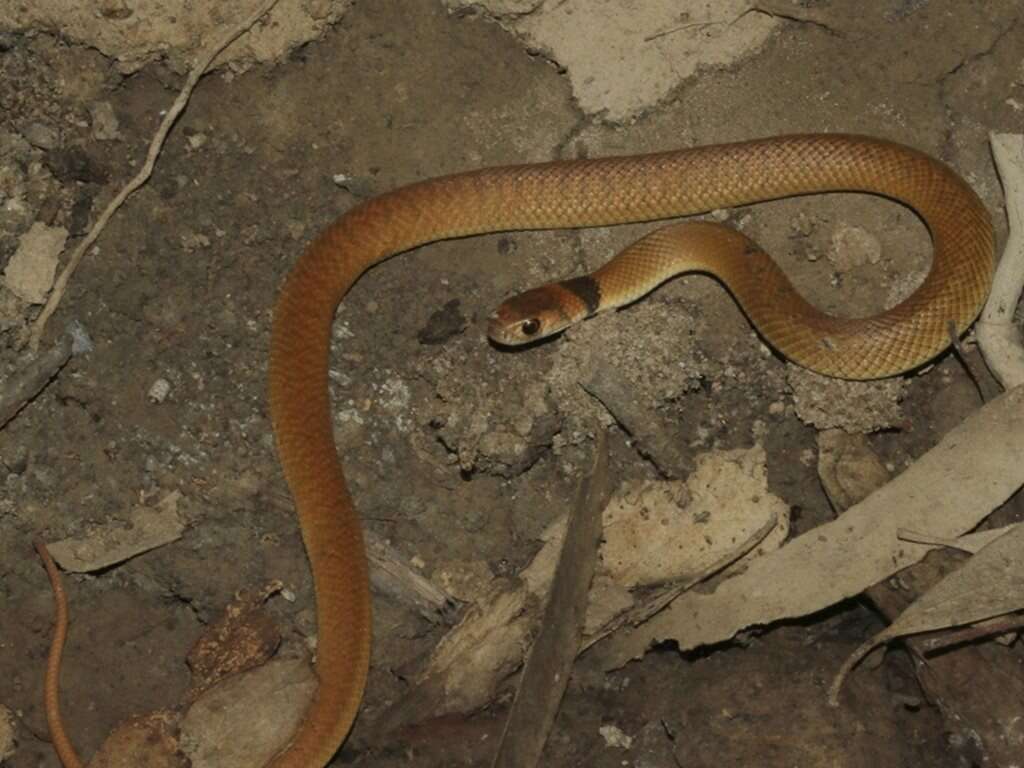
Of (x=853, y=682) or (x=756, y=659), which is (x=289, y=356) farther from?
(x=853, y=682)

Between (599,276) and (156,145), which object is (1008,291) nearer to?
(599,276)

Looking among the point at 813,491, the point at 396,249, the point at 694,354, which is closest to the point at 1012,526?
the point at 813,491

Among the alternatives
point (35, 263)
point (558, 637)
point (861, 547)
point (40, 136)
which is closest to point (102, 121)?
point (40, 136)

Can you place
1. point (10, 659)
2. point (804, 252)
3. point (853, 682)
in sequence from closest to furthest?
point (853, 682), point (10, 659), point (804, 252)

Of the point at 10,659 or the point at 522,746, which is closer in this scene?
the point at 522,746

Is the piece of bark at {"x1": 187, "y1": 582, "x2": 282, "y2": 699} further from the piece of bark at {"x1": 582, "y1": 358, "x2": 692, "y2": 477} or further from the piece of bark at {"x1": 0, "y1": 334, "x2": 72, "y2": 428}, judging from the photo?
the piece of bark at {"x1": 582, "y1": 358, "x2": 692, "y2": 477}

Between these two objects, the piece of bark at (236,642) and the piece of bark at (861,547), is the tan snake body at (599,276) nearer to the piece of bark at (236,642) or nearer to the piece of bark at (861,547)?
the piece of bark at (236,642)

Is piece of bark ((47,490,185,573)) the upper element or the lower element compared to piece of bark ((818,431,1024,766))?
upper

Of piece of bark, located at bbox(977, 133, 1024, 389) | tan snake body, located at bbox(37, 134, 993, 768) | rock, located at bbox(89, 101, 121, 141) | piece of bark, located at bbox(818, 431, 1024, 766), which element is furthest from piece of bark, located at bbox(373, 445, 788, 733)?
rock, located at bbox(89, 101, 121, 141)

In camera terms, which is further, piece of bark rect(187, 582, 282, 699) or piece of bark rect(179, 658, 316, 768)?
piece of bark rect(187, 582, 282, 699)
